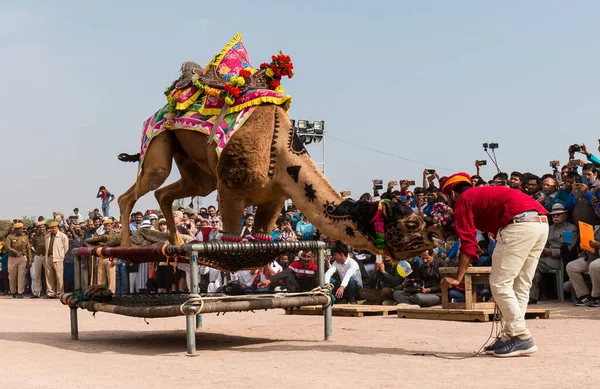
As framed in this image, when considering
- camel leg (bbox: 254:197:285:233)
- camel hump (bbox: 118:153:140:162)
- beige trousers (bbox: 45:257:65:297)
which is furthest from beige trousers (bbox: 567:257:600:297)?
beige trousers (bbox: 45:257:65:297)

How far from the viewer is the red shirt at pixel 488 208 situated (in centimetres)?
759

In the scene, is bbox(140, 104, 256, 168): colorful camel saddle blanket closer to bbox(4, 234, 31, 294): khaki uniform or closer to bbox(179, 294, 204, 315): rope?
bbox(179, 294, 204, 315): rope

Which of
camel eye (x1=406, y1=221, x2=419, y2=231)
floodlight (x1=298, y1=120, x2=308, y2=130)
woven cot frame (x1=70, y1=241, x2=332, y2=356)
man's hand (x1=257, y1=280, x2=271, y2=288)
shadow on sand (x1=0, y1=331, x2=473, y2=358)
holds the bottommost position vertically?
shadow on sand (x1=0, y1=331, x2=473, y2=358)

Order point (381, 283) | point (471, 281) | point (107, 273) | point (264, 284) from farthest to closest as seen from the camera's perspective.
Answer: point (107, 273)
point (264, 284)
point (381, 283)
point (471, 281)

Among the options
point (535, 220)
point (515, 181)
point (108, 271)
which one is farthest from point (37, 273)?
point (535, 220)

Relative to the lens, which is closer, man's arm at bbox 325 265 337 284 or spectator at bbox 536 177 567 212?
spectator at bbox 536 177 567 212

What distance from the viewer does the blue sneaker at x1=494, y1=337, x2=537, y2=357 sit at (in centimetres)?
749

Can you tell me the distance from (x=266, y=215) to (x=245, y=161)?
1.06 metres

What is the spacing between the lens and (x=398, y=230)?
812 cm

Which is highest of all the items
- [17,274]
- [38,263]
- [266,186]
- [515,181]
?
[515,181]

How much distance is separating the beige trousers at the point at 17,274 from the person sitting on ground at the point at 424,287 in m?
15.6

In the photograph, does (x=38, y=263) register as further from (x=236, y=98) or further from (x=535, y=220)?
(x=535, y=220)

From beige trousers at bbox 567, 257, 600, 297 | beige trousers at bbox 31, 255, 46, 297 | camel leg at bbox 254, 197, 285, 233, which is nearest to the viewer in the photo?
camel leg at bbox 254, 197, 285, 233

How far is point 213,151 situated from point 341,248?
7476 millimetres
